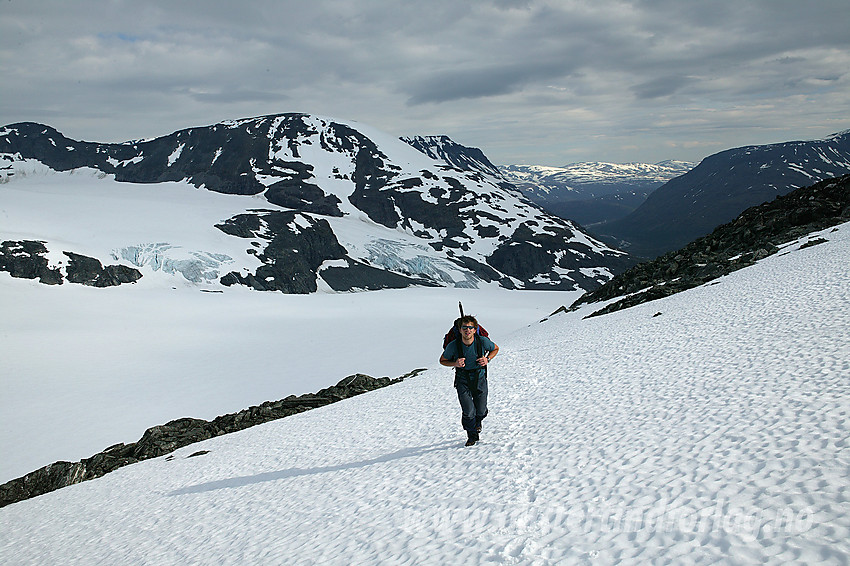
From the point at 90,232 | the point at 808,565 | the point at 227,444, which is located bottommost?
the point at 808,565

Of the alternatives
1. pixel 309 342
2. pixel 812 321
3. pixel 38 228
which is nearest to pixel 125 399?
pixel 309 342

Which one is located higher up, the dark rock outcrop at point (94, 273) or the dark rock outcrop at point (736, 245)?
the dark rock outcrop at point (94, 273)

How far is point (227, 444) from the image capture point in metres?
16.1

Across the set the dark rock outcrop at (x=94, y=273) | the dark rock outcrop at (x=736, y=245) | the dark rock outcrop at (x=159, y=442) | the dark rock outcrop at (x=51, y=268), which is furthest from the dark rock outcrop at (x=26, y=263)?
the dark rock outcrop at (x=736, y=245)

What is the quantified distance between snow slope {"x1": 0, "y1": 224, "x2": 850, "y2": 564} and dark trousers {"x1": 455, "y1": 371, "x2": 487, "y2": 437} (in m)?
0.46

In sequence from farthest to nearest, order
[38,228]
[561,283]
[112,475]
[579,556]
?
1. [561,283]
2. [38,228]
3. [112,475]
4. [579,556]

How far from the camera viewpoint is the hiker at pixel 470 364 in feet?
29.1

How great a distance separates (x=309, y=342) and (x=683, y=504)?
124 ft

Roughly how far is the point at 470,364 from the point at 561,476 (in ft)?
8.79

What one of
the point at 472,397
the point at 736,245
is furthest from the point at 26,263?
the point at 736,245

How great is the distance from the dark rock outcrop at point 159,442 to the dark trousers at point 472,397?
13.4 m

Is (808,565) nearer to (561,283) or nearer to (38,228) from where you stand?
(38,228)

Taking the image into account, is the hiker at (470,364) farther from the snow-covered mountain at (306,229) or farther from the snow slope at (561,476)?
the snow-covered mountain at (306,229)

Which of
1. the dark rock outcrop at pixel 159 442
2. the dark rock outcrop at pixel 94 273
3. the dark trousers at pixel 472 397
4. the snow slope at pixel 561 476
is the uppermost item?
the dark rock outcrop at pixel 94 273
